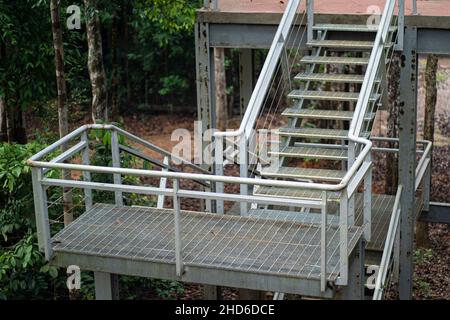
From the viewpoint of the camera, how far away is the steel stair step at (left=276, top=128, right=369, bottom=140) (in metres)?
9.43

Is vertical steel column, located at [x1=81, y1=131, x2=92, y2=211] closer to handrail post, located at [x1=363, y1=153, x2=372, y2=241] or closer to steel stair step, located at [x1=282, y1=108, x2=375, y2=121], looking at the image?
steel stair step, located at [x1=282, y1=108, x2=375, y2=121]

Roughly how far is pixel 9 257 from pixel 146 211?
1940mm

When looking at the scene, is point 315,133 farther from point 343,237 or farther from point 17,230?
point 17,230

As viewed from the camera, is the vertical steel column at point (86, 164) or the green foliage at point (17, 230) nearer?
the vertical steel column at point (86, 164)

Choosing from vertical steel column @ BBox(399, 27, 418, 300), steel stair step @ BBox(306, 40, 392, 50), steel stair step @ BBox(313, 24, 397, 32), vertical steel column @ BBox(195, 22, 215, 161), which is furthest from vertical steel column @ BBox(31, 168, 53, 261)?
vertical steel column @ BBox(399, 27, 418, 300)

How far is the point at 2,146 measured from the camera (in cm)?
1083

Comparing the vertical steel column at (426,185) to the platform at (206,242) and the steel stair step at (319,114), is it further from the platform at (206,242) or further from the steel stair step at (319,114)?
the platform at (206,242)

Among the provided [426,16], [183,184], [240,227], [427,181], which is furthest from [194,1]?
[240,227]

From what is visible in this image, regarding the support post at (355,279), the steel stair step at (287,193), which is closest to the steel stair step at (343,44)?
the steel stair step at (287,193)

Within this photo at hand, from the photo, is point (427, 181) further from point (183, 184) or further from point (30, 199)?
point (183, 184)

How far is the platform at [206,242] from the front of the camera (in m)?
7.91

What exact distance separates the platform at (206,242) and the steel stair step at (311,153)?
37.5 inches

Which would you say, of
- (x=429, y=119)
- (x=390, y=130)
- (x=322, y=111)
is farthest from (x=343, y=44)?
(x=429, y=119)

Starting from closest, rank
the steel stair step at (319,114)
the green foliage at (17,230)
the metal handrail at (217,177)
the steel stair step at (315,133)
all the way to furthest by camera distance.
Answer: the metal handrail at (217,177) < the steel stair step at (315,133) < the steel stair step at (319,114) < the green foliage at (17,230)
